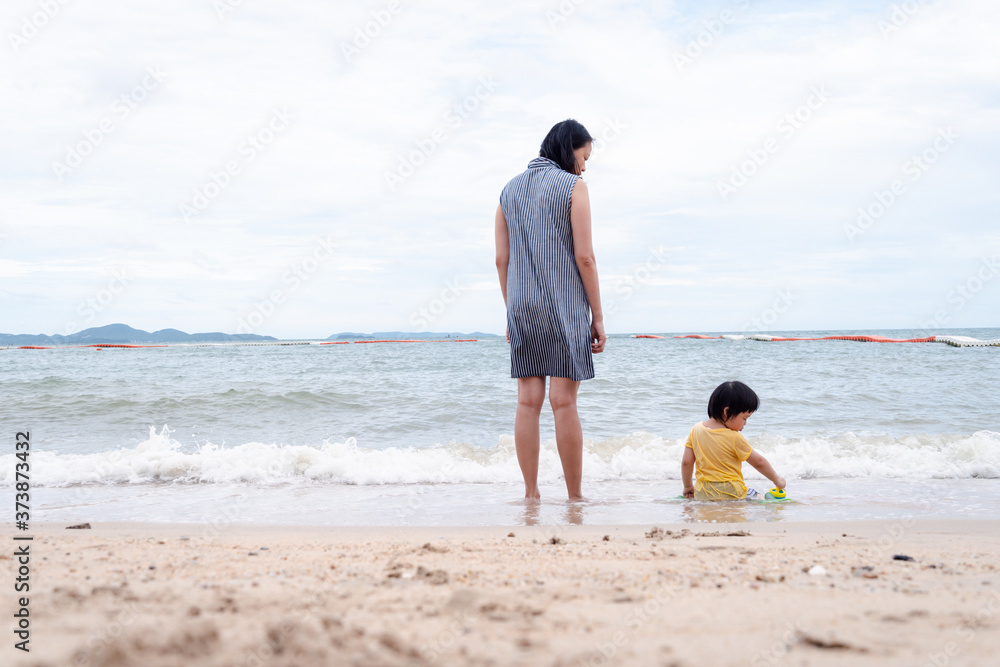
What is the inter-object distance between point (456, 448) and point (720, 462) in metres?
2.66

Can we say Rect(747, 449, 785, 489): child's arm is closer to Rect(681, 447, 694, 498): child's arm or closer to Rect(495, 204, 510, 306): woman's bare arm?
Rect(681, 447, 694, 498): child's arm

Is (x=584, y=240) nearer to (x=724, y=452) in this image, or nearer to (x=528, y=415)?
(x=528, y=415)

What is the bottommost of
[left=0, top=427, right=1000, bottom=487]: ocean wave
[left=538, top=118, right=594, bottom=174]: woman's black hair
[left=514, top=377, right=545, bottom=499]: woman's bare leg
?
[left=0, top=427, right=1000, bottom=487]: ocean wave

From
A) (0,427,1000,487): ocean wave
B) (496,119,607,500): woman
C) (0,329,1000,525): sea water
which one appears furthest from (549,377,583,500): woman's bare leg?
(0,427,1000,487): ocean wave

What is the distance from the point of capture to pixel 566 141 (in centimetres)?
339

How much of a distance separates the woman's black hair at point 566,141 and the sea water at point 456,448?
1762 millimetres

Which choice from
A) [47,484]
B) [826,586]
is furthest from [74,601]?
[47,484]

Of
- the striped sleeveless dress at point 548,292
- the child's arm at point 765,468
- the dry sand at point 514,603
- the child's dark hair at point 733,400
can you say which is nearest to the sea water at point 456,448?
the child's arm at point 765,468

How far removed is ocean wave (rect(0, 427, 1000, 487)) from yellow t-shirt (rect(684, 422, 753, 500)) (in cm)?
101

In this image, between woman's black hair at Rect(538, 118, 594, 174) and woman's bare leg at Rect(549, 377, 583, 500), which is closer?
woman's bare leg at Rect(549, 377, 583, 500)

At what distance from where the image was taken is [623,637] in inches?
52.1

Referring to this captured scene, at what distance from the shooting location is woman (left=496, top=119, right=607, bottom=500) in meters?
3.18

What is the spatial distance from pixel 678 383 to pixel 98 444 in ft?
25.3

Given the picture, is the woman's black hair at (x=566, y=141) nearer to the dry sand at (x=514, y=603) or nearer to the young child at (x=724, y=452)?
the young child at (x=724, y=452)
